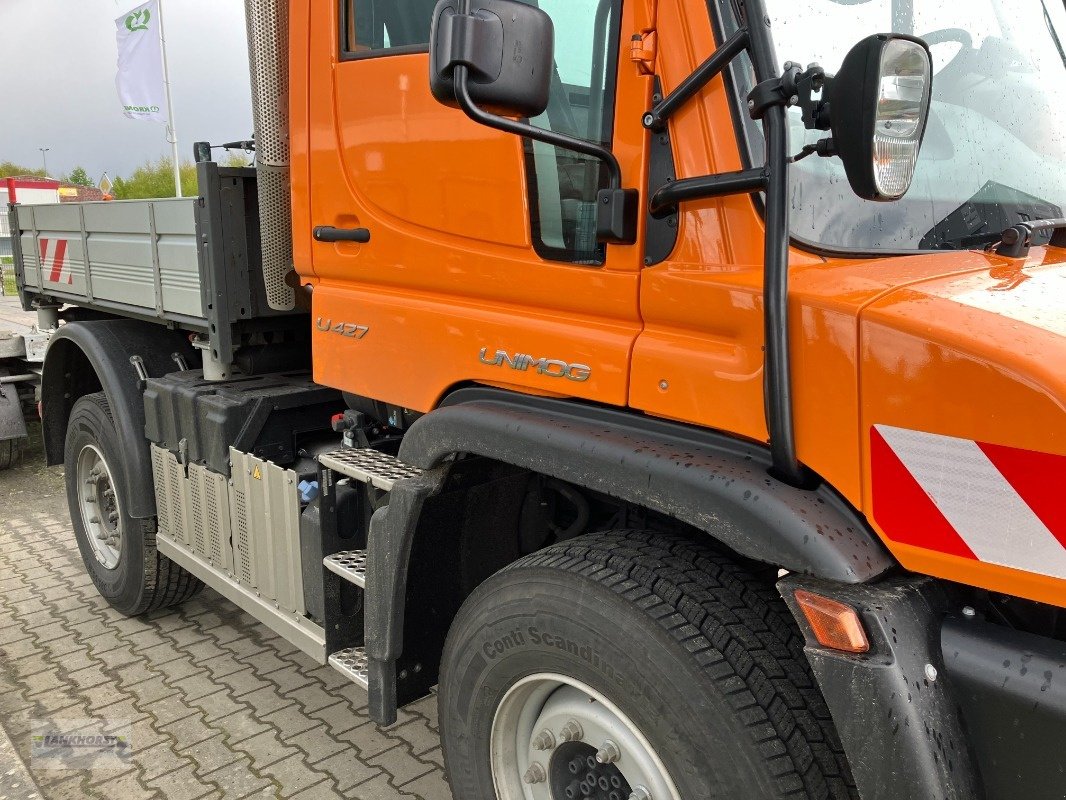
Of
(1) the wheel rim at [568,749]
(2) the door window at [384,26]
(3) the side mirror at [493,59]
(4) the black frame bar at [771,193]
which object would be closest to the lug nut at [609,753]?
(1) the wheel rim at [568,749]

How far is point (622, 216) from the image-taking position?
1768mm

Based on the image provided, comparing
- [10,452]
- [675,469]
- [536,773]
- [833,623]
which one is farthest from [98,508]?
[833,623]

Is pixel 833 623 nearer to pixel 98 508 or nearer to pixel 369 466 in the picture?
pixel 369 466

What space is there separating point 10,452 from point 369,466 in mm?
5415

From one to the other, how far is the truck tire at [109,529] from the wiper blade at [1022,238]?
11.6 feet

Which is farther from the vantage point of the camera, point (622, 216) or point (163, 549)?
point (163, 549)

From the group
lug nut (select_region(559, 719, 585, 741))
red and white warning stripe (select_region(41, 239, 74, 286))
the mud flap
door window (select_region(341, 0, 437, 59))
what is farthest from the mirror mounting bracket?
the mud flap

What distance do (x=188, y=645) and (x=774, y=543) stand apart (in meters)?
3.36

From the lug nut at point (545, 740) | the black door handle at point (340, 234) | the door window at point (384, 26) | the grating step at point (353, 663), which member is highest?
the door window at point (384, 26)

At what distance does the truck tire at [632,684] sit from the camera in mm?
1569

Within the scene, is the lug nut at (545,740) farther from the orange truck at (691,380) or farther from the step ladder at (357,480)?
the step ladder at (357,480)

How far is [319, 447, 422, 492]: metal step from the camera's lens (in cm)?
252

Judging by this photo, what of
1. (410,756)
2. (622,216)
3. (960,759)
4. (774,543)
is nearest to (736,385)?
(774,543)

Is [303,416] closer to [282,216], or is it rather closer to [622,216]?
[282,216]
